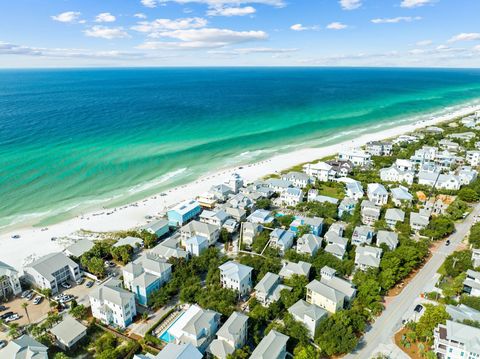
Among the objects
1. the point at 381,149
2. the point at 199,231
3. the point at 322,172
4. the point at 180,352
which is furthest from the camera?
the point at 381,149

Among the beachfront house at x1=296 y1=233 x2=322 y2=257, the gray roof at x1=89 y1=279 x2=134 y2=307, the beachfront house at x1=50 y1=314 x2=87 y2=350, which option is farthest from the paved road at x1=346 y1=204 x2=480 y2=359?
the beachfront house at x1=50 y1=314 x2=87 y2=350

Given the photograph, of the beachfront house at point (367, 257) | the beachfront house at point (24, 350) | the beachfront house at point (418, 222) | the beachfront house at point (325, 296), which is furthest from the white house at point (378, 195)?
the beachfront house at point (24, 350)

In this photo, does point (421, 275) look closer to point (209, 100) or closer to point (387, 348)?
point (387, 348)

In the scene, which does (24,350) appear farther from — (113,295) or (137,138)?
(137,138)

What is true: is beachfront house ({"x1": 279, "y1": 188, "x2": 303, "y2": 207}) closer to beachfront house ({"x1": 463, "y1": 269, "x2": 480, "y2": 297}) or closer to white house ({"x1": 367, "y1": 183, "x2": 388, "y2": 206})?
white house ({"x1": 367, "y1": 183, "x2": 388, "y2": 206})

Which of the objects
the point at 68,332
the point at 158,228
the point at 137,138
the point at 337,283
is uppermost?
the point at 137,138

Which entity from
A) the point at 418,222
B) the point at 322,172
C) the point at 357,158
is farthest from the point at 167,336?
the point at 357,158

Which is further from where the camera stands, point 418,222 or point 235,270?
point 418,222

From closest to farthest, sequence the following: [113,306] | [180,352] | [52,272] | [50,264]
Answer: [180,352] < [113,306] < [52,272] < [50,264]

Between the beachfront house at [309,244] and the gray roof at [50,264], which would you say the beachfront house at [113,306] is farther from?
the beachfront house at [309,244]
